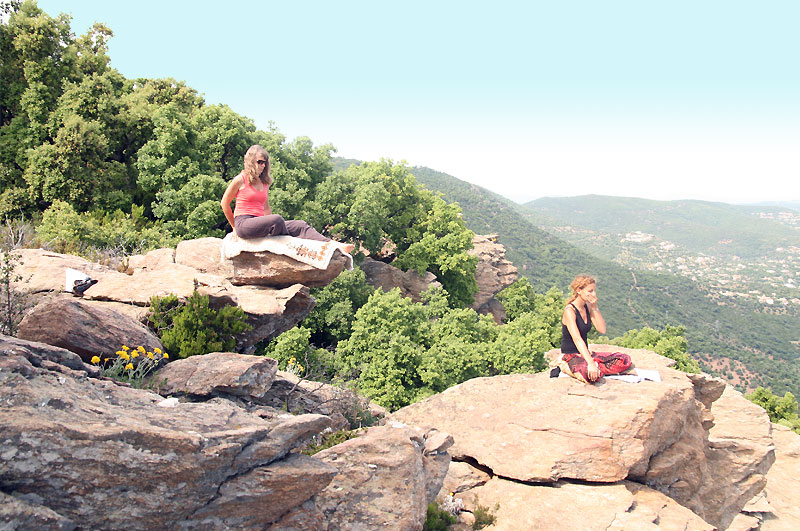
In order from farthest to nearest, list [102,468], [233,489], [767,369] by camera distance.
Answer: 1. [767,369]
2. [233,489]
3. [102,468]

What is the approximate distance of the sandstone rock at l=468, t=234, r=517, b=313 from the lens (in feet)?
101

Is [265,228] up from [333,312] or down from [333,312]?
up

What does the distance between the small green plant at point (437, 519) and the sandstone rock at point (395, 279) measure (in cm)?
1786

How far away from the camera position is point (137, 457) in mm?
3879

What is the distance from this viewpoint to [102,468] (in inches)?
148

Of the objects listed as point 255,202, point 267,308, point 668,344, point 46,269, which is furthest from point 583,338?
point 668,344

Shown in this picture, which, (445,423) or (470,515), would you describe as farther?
(445,423)

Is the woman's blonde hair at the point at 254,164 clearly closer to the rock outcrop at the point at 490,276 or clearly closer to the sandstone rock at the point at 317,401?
the sandstone rock at the point at 317,401

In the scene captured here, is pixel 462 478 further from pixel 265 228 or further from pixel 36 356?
pixel 36 356

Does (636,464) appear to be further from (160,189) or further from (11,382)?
(160,189)

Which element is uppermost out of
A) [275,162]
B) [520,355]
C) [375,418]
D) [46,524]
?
[275,162]

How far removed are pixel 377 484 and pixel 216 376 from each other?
260 cm

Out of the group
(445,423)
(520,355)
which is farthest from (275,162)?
(445,423)

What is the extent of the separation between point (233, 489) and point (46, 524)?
4.77 ft
